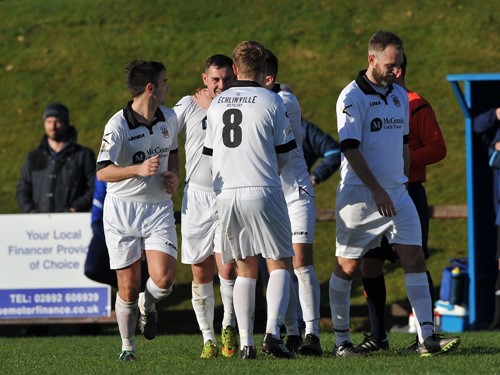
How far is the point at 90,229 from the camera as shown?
14625 mm

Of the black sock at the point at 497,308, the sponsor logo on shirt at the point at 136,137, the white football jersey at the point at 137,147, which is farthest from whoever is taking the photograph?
the black sock at the point at 497,308

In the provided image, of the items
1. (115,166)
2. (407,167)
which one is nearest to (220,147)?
(115,166)

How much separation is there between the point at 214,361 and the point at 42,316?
606 cm

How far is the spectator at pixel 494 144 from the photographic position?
13.7 metres

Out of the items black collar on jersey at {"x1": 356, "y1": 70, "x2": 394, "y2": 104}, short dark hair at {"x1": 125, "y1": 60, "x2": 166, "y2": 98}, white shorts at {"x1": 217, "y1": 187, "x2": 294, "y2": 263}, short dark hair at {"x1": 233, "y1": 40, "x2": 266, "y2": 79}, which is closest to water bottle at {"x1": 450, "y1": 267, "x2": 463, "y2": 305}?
black collar on jersey at {"x1": 356, "y1": 70, "x2": 394, "y2": 104}

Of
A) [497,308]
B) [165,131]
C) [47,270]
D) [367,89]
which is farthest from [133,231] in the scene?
[497,308]

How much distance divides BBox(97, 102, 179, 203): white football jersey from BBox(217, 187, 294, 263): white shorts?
3.20 feet

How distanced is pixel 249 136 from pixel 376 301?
2.03m

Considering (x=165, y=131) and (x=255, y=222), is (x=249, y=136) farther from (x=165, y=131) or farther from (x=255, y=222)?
(x=165, y=131)

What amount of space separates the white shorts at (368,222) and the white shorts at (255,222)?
0.54 metres

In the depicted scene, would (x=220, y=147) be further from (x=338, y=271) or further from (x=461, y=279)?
(x=461, y=279)

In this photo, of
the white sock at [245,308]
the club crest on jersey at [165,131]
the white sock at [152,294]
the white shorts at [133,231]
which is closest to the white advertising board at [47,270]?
the white sock at [152,294]

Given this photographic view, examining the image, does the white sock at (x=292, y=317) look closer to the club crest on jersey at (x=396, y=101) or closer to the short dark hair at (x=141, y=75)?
the club crest on jersey at (x=396, y=101)

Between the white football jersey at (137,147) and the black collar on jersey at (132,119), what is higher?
the black collar on jersey at (132,119)
